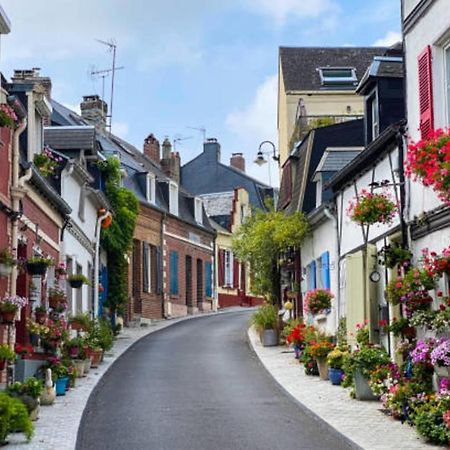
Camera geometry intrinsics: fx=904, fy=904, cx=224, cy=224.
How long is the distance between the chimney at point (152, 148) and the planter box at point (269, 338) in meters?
21.7

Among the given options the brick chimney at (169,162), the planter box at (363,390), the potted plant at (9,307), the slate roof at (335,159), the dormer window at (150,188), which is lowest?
the planter box at (363,390)

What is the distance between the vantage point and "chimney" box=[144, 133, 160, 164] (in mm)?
44250

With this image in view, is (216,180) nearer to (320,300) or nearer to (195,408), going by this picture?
(320,300)

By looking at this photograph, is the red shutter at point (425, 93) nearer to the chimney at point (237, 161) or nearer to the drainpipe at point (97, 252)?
the drainpipe at point (97, 252)

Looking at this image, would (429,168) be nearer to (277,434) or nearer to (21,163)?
(277,434)

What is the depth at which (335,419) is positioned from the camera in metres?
11.8

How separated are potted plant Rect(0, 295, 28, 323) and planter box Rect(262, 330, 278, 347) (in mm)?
11706

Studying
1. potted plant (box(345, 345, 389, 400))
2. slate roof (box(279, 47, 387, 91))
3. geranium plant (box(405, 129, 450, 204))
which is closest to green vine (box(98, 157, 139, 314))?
slate roof (box(279, 47, 387, 91))

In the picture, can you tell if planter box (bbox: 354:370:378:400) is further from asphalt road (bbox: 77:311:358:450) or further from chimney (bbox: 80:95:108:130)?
chimney (bbox: 80:95:108:130)

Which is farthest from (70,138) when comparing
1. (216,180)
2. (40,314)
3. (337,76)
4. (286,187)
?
(216,180)

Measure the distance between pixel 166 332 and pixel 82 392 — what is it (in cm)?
1352

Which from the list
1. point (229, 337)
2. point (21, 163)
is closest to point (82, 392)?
point (21, 163)

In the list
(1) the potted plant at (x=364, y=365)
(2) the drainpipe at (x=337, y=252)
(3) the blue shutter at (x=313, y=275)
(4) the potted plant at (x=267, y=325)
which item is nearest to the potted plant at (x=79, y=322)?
(2) the drainpipe at (x=337, y=252)

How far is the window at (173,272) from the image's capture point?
36750mm
